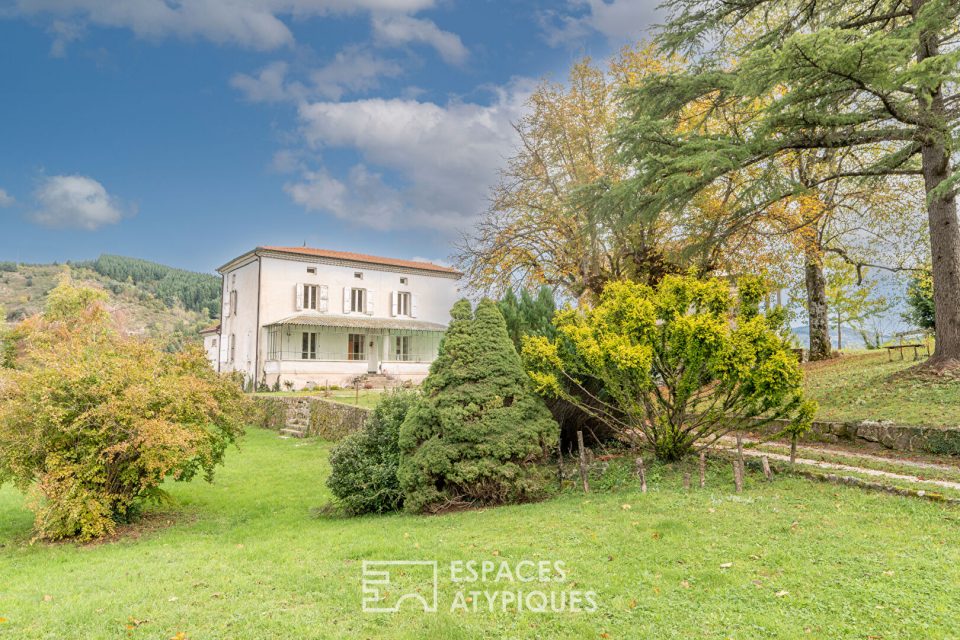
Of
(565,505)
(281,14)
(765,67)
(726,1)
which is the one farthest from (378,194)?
(565,505)

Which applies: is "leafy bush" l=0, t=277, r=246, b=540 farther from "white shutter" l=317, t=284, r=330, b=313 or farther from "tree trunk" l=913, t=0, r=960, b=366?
"white shutter" l=317, t=284, r=330, b=313

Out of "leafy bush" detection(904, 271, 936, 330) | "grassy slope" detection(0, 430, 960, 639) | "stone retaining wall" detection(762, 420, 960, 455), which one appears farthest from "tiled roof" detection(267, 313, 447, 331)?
"stone retaining wall" detection(762, 420, 960, 455)

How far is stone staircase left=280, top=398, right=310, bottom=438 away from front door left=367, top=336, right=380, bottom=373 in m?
11.0

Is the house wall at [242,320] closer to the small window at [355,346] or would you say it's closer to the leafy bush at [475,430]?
the small window at [355,346]

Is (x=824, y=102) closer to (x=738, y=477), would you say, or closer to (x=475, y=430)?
(x=738, y=477)

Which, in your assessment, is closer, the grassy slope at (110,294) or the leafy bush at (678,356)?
the leafy bush at (678,356)

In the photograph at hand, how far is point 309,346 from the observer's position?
96.4ft

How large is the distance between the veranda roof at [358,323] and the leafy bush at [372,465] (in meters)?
20.9

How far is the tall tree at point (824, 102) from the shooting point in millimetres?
8078

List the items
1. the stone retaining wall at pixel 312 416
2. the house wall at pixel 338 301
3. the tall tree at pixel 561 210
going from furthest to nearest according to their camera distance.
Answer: the house wall at pixel 338 301, the tall tree at pixel 561 210, the stone retaining wall at pixel 312 416

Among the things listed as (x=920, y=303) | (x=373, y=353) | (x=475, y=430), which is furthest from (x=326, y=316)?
(x=920, y=303)

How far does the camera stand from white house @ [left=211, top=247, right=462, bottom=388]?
93.7ft

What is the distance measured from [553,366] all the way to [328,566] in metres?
4.33

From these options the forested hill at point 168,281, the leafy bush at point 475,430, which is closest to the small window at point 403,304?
the leafy bush at point 475,430
